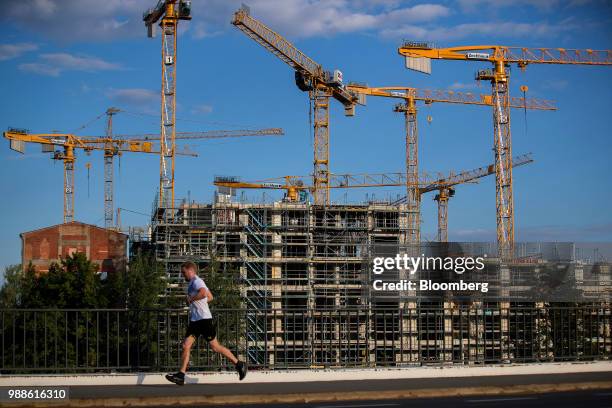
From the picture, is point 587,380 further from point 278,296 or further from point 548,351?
point 278,296

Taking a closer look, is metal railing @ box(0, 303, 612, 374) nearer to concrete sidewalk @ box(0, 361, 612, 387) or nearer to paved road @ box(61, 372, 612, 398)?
concrete sidewalk @ box(0, 361, 612, 387)

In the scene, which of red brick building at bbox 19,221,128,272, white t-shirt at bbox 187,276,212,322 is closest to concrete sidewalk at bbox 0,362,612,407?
white t-shirt at bbox 187,276,212,322

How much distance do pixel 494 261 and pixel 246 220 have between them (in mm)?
59469

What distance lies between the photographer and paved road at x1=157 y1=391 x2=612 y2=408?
1281cm

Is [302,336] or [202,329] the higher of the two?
[202,329]

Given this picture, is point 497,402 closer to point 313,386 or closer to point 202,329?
point 313,386

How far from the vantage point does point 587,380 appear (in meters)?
15.7

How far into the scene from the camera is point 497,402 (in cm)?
1327

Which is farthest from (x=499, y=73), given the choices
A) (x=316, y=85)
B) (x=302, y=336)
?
(x=302, y=336)

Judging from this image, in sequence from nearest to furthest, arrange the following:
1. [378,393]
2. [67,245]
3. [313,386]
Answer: [378,393] < [313,386] < [67,245]

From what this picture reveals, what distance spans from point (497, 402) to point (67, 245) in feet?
247

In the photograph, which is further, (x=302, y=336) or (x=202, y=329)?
(x=302, y=336)

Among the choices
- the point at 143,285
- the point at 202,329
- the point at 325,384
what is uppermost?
the point at 202,329

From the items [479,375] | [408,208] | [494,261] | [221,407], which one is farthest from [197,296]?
[408,208]
